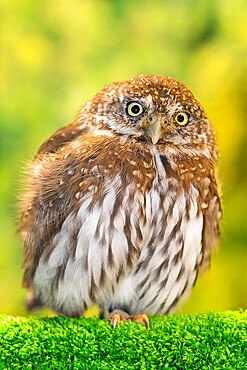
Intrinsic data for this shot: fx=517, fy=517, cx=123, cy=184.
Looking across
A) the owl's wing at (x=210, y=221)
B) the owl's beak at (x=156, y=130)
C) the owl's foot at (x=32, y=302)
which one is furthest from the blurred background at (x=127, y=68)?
the owl's beak at (x=156, y=130)

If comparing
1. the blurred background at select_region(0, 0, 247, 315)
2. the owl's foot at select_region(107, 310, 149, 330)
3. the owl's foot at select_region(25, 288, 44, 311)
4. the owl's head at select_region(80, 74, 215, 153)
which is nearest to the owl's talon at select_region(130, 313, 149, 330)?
the owl's foot at select_region(107, 310, 149, 330)

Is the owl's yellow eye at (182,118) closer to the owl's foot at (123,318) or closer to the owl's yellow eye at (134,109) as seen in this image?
the owl's yellow eye at (134,109)

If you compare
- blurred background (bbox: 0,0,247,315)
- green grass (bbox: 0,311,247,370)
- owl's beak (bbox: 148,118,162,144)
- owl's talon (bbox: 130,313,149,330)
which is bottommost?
green grass (bbox: 0,311,247,370)

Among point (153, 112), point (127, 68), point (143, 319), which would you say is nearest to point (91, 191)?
point (153, 112)

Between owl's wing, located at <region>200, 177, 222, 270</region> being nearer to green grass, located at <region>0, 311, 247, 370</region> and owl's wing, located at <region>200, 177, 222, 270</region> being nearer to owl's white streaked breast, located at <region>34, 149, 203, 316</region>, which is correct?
owl's white streaked breast, located at <region>34, 149, 203, 316</region>

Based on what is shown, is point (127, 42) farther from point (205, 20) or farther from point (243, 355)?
point (243, 355)

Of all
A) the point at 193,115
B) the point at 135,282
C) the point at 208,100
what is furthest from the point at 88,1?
the point at 135,282

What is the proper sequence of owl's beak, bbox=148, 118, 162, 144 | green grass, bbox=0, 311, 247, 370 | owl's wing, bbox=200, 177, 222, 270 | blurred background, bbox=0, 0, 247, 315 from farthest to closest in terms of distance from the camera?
blurred background, bbox=0, 0, 247, 315
owl's wing, bbox=200, 177, 222, 270
owl's beak, bbox=148, 118, 162, 144
green grass, bbox=0, 311, 247, 370
